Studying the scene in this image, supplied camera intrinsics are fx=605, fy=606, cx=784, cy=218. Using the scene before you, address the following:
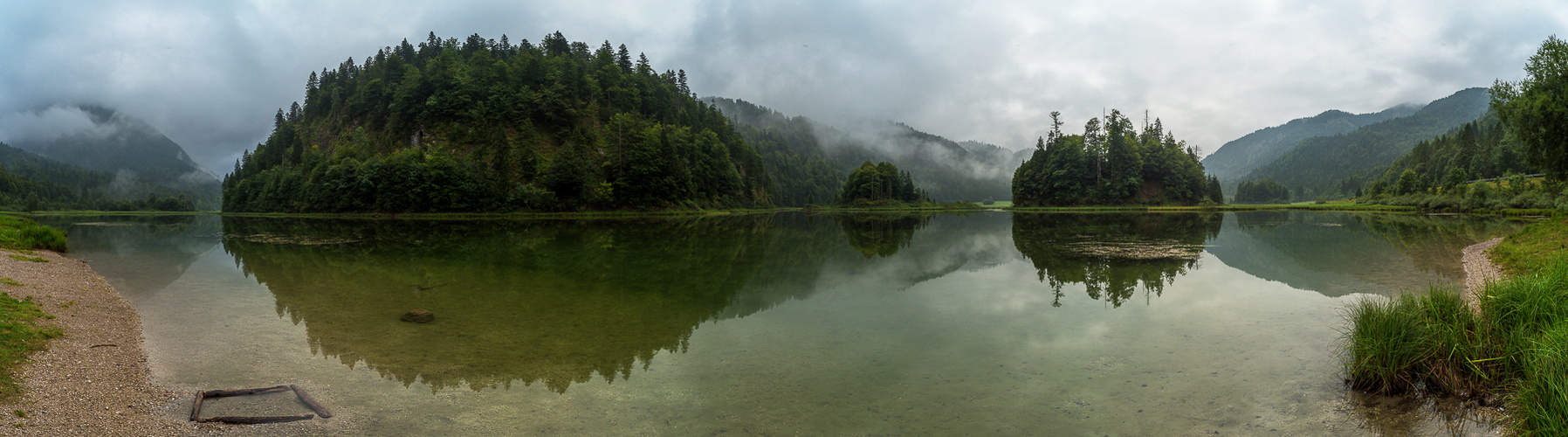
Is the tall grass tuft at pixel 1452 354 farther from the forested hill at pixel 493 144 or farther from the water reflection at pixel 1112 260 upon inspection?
the forested hill at pixel 493 144

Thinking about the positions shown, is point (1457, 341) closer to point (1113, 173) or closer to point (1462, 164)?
point (1113, 173)

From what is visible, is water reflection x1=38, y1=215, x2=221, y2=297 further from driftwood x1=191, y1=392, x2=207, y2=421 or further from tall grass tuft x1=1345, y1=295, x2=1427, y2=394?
tall grass tuft x1=1345, y1=295, x2=1427, y2=394

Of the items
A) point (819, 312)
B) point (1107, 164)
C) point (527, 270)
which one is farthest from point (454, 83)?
point (1107, 164)

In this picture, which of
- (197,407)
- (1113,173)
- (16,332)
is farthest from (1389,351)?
(1113,173)

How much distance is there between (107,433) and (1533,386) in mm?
13224

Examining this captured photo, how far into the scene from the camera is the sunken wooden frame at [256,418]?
6.54 metres

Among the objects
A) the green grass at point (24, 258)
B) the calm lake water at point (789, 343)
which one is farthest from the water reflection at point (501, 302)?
the green grass at point (24, 258)

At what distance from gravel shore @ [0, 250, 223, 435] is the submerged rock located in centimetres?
364

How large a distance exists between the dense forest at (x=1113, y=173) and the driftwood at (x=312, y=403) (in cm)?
11553

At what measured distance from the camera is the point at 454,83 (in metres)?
89.2

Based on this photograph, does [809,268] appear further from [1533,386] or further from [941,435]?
[1533,386]

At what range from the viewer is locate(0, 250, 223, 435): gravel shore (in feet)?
20.0

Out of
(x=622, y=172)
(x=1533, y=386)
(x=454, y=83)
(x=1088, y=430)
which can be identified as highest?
(x=454, y=83)

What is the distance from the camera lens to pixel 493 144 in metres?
78.6
